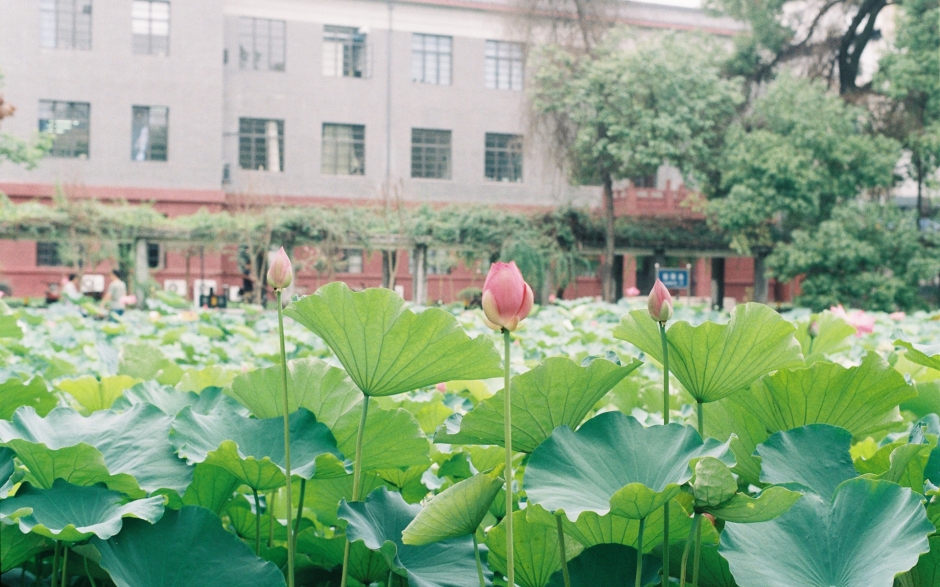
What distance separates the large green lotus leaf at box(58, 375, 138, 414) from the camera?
1.03 m

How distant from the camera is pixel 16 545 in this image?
58 centimetres

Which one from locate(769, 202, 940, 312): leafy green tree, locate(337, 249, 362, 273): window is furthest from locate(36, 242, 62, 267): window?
locate(769, 202, 940, 312): leafy green tree

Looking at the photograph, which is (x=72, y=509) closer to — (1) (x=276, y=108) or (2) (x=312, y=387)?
(2) (x=312, y=387)

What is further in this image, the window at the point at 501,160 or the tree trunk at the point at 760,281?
the window at the point at 501,160

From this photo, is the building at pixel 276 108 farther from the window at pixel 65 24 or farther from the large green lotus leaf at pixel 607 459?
the large green lotus leaf at pixel 607 459

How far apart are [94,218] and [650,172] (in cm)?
952

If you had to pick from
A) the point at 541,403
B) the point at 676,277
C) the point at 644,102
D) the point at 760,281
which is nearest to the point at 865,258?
the point at 676,277

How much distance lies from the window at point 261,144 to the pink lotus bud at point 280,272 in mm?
18758

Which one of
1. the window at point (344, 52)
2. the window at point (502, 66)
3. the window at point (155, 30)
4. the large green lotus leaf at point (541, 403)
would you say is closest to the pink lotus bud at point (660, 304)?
the large green lotus leaf at point (541, 403)

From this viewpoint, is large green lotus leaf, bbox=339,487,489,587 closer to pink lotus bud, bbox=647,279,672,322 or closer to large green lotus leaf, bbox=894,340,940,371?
pink lotus bud, bbox=647,279,672,322

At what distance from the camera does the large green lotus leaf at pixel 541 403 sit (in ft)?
1.73

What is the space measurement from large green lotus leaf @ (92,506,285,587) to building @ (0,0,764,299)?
16511mm


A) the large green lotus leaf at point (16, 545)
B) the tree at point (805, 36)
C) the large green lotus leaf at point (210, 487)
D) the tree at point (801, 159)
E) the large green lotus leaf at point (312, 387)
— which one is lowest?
the large green lotus leaf at point (16, 545)

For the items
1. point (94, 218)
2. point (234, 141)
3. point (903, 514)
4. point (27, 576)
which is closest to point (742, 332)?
point (903, 514)
